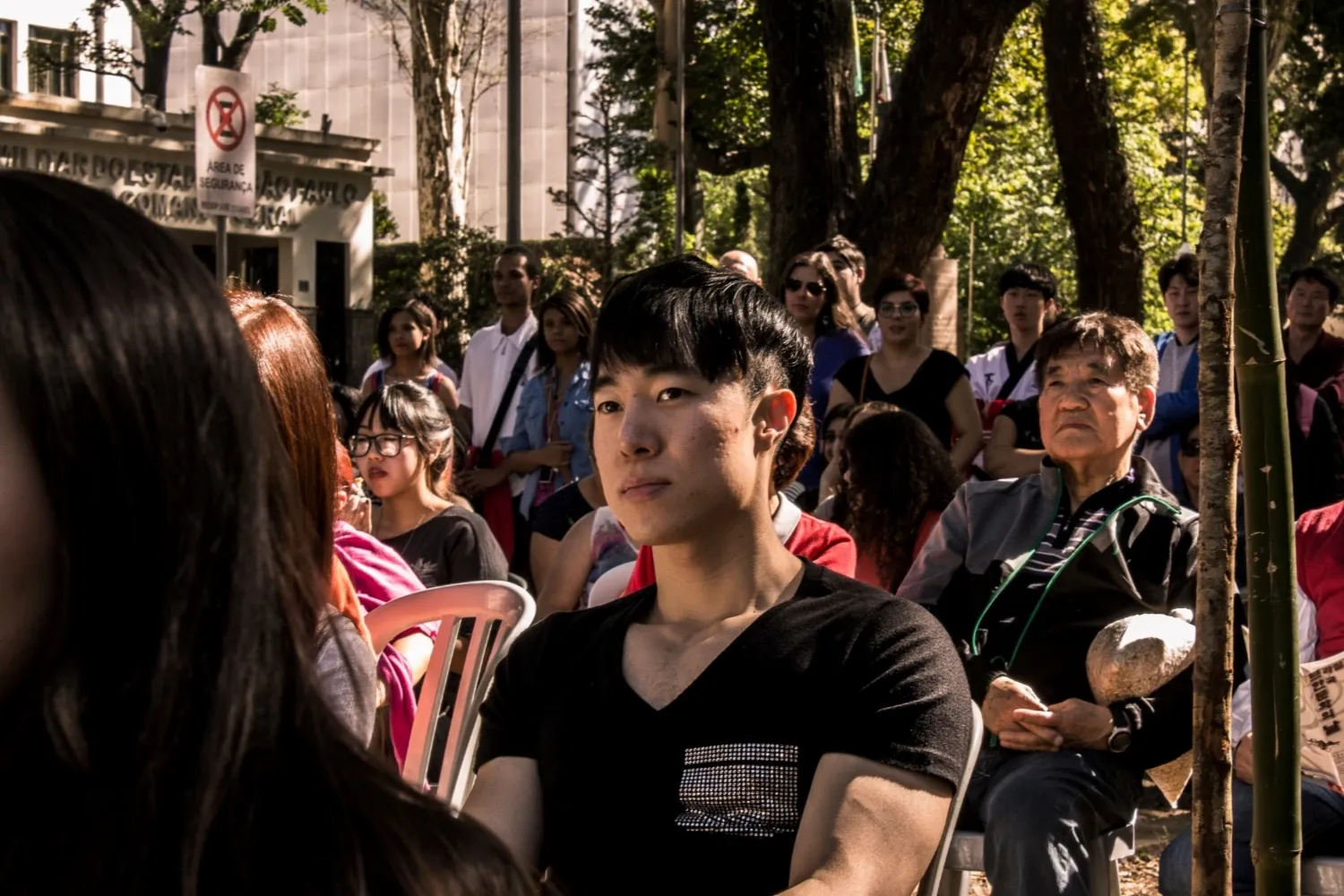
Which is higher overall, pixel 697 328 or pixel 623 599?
pixel 697 328

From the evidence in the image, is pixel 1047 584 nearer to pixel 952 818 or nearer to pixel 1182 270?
pixel 952 818

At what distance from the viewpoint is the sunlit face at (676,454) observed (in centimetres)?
272

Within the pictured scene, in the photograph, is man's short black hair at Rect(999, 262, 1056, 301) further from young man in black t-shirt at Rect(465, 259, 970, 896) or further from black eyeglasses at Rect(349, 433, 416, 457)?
young man in black t-shirt at Rect(465, 259, 970, 896)

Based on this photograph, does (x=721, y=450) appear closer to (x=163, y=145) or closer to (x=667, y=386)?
(x=667, y=386)

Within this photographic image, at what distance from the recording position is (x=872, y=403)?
19.9ft

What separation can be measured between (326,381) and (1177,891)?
2.10m

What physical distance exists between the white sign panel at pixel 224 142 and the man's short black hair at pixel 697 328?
532 cm

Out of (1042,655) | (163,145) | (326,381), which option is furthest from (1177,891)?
(163,145)

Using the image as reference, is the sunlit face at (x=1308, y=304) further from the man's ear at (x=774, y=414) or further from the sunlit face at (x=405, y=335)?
the man's ear at (x=774, y=414)

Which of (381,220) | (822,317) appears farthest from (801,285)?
(381,220)

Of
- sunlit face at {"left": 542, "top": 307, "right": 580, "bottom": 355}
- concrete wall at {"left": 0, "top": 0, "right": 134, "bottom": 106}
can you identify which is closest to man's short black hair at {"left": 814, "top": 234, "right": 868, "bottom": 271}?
sunlit face at {"left": 542, "top": 307, "right": 580, "bottom": 355}

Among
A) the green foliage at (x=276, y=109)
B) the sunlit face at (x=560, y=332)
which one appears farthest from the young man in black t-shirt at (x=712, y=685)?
the green foliage at (x=276, y=109)

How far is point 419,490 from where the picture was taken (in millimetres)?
5531

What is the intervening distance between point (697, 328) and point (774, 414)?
0.19 meters
